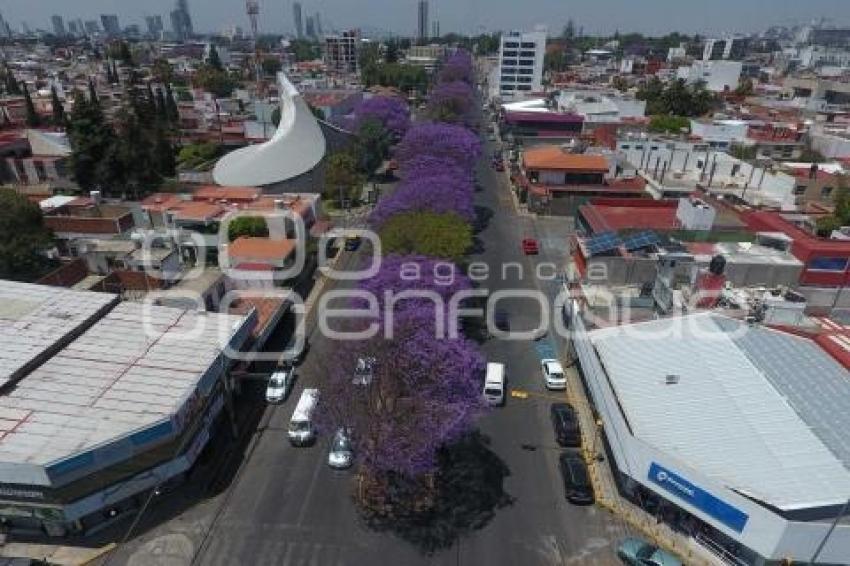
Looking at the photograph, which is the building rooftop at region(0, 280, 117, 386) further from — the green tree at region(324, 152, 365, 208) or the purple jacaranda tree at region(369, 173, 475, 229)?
the green tree at region(324, 152, 365, 208)

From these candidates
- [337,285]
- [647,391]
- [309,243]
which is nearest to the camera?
[647,391]

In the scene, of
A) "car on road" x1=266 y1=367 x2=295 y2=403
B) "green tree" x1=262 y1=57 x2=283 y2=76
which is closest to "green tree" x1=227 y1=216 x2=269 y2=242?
"car on road" x1=266 y1=367 x2=295 y2=403

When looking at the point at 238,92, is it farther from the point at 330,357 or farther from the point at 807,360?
the point at 807,360

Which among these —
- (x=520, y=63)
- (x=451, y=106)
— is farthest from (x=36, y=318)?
(x=520, y=63)

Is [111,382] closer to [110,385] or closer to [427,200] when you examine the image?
[110,385]

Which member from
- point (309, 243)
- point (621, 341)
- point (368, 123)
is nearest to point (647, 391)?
point (621, 341)

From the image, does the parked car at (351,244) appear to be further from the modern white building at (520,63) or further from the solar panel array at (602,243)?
the modern white building at (520,63)

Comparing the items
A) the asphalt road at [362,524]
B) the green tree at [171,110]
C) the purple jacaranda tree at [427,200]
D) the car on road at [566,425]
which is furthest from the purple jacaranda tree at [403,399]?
the green tree at [171,110]

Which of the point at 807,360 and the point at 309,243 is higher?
the point at 807,360
